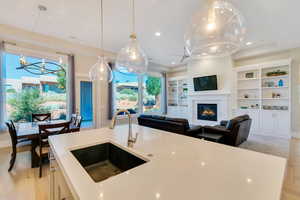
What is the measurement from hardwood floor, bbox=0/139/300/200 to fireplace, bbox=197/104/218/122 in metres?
2.95

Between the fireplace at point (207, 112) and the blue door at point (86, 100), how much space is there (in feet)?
15.5

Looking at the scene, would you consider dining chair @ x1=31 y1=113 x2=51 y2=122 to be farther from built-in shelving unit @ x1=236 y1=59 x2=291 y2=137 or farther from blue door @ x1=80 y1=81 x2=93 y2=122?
built-in shelving unit @ x1=236 y1=59 x2=291 y2=137

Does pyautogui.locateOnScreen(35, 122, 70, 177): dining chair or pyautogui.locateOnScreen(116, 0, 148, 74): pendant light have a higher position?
pyautogui.locateOnScreen(116, 0, 148, 74): pendant light

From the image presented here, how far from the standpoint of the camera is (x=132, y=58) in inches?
96.5

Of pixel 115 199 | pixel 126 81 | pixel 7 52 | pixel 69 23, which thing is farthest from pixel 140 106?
pixel 115 199

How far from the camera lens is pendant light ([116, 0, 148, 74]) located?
2.40m

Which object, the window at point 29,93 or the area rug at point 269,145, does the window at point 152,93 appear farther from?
the area rug at point 269,145

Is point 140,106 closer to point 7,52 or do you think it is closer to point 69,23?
point 69,23

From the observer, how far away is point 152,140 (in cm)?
157

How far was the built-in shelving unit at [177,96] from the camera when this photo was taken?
7.51 metres

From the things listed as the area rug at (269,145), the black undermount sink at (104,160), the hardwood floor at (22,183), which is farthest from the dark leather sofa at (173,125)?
the hardwood floor at (22,183)

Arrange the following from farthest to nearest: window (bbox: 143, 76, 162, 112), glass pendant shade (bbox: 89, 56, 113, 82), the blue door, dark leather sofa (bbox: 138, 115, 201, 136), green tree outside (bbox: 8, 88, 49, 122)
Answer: window (bbox: 143, 76, 162, 112)
the blue door
green tree outside (bbox: 8, 88, 49, 122)
dark leather sofa (bbox: 138, 115, 201, 136)
glass pendant shade (bbox: 89, 56, 113, 82)

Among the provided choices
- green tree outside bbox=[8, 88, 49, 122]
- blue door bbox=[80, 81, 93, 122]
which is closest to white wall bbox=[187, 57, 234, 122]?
blue door bbox=[80, 81, 93, 122]

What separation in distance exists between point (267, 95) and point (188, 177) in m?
6.14
